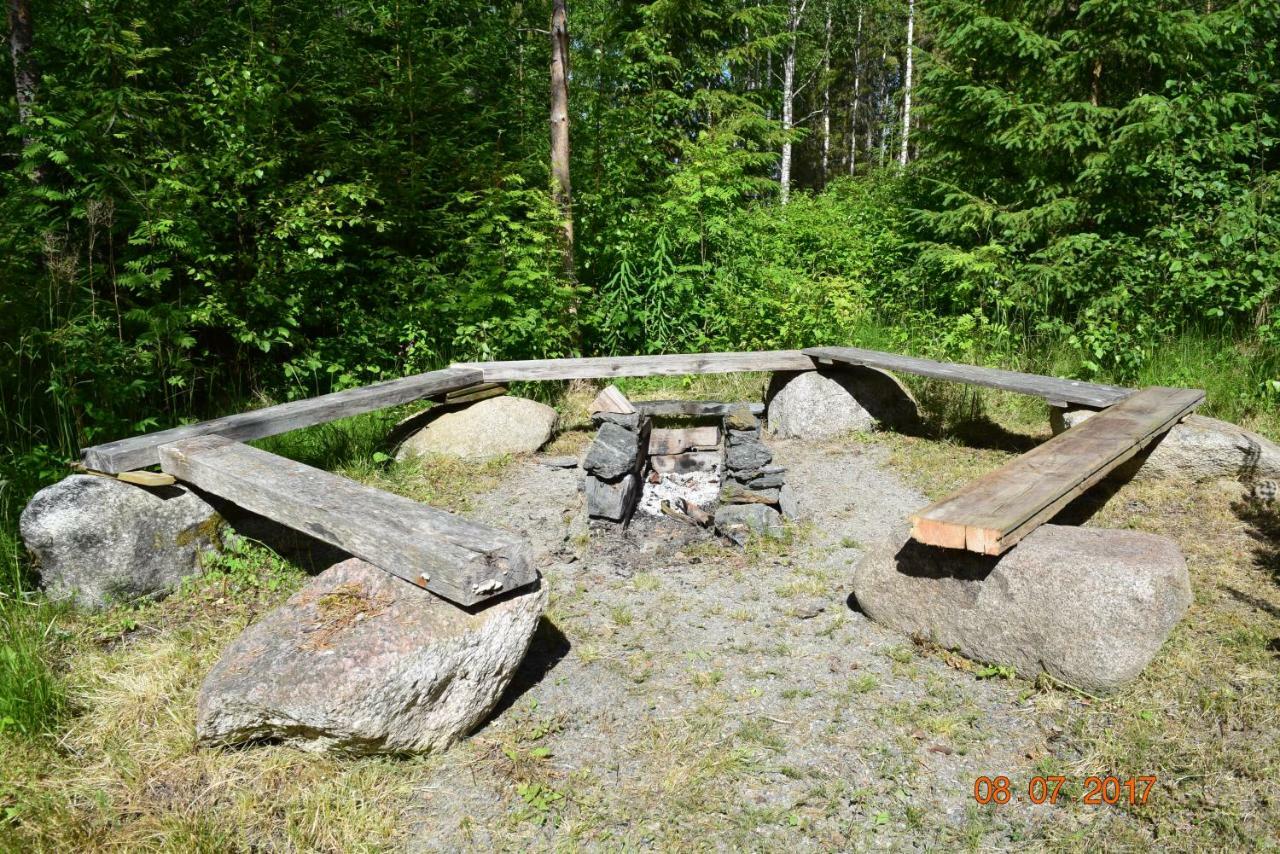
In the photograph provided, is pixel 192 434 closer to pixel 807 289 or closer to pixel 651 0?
pixel 807 289

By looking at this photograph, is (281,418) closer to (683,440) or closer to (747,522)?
(683,440)

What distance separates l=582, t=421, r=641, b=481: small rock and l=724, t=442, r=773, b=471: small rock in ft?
1.94

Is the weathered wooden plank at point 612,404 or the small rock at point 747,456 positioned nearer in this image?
the small rock at point 747,456

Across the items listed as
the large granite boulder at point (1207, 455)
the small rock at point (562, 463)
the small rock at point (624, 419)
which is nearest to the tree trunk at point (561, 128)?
the small rock at point (562, 463)

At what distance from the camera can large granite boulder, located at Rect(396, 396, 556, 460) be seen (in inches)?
234

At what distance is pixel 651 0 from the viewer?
1105 centimetres

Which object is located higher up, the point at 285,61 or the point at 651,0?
the point at 651,0

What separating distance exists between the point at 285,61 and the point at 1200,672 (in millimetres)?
7941

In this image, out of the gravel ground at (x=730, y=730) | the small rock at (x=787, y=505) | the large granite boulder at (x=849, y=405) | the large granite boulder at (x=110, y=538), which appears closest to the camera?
the gravel ground at (x=730, y=730)

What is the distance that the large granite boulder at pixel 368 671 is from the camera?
238cm

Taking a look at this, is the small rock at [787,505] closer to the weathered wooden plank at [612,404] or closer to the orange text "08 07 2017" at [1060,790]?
the weathered wooden plank at [612,404]

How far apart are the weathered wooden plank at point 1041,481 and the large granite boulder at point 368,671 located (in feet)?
5.36

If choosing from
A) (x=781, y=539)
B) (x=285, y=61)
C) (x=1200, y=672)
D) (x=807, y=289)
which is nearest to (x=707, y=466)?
(x=781, y=539)

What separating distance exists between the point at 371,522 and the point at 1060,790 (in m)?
2.53
